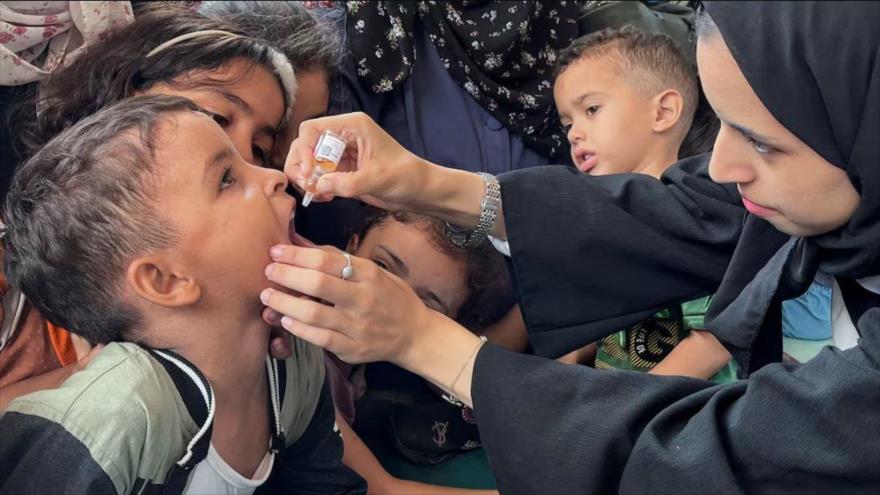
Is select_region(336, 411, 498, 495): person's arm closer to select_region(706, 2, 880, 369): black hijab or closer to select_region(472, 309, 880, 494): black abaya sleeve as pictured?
select_region(472, 309, 880, 494): black abaya sleeve

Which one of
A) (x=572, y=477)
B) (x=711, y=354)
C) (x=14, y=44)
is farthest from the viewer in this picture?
(x=711, y=354)

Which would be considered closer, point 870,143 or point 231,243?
point 870,143

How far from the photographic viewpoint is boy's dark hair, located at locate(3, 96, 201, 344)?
3.47 feet

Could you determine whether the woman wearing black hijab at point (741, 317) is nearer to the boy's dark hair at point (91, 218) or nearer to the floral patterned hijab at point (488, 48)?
the boy's dark hair at point (91, 218)

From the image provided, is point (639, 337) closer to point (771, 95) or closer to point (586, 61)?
point (586, 61)

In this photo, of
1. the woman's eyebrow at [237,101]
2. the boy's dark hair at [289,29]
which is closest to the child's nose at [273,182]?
the woman's eyebrow at [237,101]

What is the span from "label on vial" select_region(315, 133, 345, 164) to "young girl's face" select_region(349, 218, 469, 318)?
63 centimetres

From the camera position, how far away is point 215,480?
1.20 m

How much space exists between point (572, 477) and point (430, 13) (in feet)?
4.10

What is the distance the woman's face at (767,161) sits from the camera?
93 centimetres

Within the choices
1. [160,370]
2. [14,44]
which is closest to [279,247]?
[160,370]

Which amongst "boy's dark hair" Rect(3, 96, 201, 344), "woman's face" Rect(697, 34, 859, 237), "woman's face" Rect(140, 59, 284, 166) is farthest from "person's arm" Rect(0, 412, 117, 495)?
"woman's face" Rect(697, 34, 859, 237)

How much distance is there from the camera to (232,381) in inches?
47.6

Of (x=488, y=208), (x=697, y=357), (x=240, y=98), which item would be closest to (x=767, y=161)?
(x=488, y=208)
